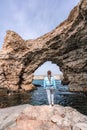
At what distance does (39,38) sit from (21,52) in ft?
22.6

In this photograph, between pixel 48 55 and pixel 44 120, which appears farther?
pixel 48 55

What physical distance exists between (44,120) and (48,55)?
5862 centimetres

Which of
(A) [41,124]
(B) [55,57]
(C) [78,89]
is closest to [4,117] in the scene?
(A) [41,124]

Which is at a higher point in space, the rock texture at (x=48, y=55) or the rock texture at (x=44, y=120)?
the rock texture at (x=48, y=55)

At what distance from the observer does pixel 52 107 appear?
1594 cm

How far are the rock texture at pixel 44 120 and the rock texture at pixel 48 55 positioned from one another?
150ft

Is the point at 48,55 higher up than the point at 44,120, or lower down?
higher up

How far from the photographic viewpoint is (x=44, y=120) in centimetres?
1484

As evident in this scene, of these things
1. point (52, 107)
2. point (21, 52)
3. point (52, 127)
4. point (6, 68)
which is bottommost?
point (52, 127)

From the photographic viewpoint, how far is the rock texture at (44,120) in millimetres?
14406

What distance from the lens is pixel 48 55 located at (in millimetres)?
73125

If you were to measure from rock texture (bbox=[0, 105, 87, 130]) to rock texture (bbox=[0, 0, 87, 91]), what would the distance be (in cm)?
4570

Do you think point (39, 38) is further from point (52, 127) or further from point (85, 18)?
point (52, 127)

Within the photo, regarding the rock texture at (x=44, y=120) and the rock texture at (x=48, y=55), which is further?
the rock texture at (x=48, y=55)
